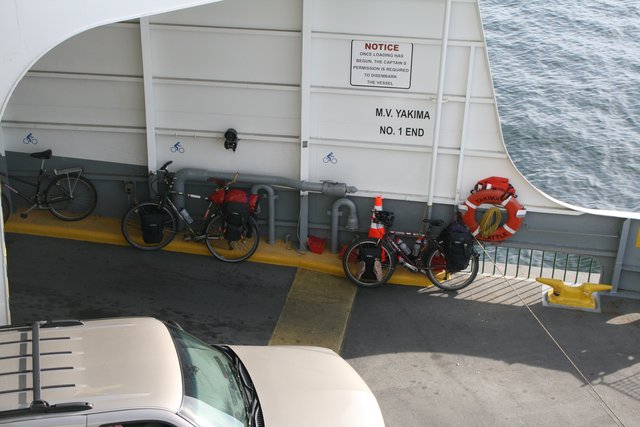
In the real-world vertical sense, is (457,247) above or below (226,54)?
below

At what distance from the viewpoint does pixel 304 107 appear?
10219 mm

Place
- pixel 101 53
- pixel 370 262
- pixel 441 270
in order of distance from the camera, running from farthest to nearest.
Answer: pixel 101 53, pixel 441 270, pixel 370 262

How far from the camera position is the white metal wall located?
9.88m

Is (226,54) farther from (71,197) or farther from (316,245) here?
(71,197)

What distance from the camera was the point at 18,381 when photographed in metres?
5.05

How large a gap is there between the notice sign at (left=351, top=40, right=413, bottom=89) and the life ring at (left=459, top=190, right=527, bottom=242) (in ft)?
5.33

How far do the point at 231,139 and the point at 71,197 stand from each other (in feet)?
7.77

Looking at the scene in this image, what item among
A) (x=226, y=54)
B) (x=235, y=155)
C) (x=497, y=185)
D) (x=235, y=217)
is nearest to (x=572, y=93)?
(x=497, y=185)

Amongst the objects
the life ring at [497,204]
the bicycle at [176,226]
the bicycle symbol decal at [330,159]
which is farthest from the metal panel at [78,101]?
the life ring at [497,204]

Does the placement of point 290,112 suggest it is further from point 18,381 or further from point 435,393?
point 18,381

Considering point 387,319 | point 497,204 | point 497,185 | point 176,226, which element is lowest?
point 387,319

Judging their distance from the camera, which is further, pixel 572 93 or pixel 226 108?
pixel 572 93

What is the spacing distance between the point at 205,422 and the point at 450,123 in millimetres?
5971

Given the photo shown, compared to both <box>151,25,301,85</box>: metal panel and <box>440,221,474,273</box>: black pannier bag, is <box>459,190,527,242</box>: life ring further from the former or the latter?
<box>151,25,301,85</box>: metal panel
